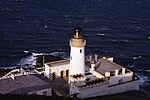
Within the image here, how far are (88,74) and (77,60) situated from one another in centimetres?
292

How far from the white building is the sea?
39.7 feet

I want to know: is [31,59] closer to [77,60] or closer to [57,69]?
[57,69]

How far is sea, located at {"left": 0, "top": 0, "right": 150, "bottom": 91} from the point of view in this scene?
7850 cm

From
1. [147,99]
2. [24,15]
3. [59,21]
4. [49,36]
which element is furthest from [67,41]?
[147,99]

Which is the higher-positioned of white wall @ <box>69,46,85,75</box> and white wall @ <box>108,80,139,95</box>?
white wall @ <box>69,46,85,75</box>

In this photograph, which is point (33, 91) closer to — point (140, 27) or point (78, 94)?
point (78, 94)

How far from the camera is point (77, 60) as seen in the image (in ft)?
155

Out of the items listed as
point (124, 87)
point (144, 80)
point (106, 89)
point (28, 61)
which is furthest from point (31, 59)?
point (106, 89)

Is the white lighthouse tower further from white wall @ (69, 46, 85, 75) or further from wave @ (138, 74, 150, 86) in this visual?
wave @ (138, 74, 150, 86)

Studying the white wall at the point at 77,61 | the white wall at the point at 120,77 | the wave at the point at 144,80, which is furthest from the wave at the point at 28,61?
the white wall at the point at 77,61

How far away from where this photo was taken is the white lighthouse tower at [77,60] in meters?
46.3

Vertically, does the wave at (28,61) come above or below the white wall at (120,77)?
below

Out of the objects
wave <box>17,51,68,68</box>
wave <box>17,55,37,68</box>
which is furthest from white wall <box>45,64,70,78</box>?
wave <box>17,55,37,68</box>

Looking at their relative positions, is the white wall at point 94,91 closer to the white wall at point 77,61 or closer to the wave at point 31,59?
the white wall at point 77,61
